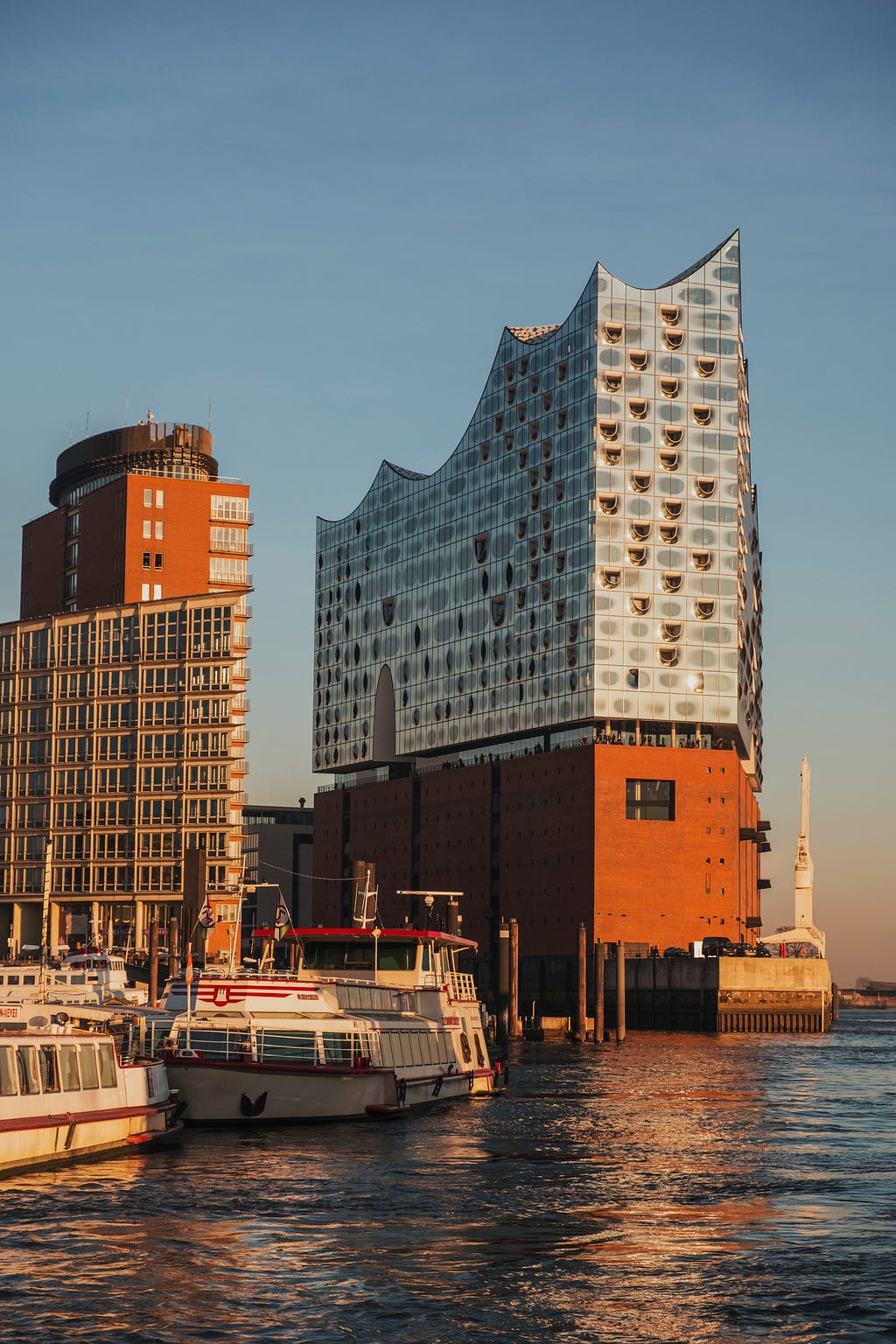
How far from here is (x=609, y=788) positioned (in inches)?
6088

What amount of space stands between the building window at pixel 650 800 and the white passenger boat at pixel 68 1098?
109 m

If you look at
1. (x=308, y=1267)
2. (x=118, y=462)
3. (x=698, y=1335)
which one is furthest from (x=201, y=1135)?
(x=118, y=462)

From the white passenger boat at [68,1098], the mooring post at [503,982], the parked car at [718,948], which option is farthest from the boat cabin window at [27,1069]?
the parked car at [718,948]

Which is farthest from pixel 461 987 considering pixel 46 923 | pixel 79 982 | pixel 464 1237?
pixel 464 1237

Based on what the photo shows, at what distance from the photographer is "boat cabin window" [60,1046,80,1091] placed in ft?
141

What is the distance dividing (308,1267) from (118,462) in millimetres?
173455

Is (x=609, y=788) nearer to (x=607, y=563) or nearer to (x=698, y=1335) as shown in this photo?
(x=607, y=563)

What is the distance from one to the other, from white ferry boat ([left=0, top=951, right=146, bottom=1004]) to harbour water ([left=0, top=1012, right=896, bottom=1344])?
22.6m

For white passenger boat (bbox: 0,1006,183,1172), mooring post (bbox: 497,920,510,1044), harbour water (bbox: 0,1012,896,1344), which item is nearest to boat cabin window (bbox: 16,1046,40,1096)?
white passenger boat (bbox: 0,1006,183,1172)

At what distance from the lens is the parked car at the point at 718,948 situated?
479 feet

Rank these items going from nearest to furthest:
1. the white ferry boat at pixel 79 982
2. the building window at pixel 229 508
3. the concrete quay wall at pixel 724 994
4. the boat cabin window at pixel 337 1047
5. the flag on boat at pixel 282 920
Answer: the boat cabin window at pixel 337 1047 < the flag on boat at pixel 282 920 < the white ferry boat at pixel 79 982 < the concrete quay wall at pixel 724 994 < the building window at pixel 229 508

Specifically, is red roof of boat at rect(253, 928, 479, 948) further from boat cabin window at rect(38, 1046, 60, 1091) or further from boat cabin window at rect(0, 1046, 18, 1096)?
boat cabin window at rect(0, 1046, 18, 1096)

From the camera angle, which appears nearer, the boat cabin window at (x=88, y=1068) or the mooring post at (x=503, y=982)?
the boat cabin window at (x=88, y=1068)

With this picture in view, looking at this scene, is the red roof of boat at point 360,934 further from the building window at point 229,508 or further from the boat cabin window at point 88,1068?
the building window at point 229,508
